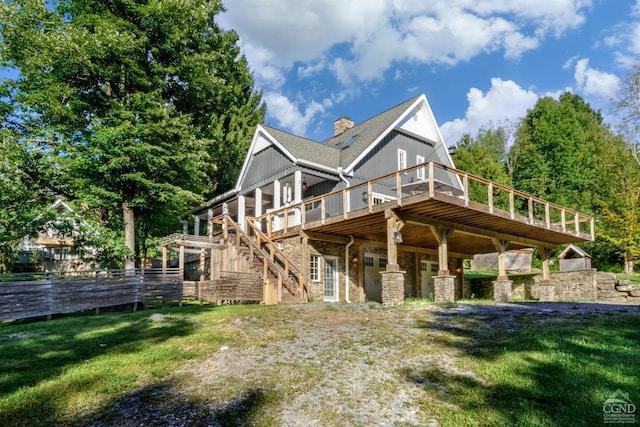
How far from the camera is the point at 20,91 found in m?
18.1

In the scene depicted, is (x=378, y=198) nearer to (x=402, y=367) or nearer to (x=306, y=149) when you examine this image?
(x=306, y=149)

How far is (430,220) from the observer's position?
1494cm

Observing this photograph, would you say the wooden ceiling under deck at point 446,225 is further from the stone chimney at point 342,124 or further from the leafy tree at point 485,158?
the leafy tree at point 485,158

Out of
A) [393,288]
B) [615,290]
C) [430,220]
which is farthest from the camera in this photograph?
[615,290]

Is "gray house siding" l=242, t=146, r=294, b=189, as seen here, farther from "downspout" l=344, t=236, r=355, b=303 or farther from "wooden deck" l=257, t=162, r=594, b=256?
"downspout" l=344, t=236, r=355, b=303

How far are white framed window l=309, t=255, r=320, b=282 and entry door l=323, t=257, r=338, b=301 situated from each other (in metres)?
0.36

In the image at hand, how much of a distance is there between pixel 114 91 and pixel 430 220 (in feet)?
48.7

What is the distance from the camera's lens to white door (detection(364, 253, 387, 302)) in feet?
63.4

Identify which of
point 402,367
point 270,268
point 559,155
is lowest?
point 402,367

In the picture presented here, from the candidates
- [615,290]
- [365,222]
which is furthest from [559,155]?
[365,222]

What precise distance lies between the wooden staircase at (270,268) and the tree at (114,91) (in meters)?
3.19

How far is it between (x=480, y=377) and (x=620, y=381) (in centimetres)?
159

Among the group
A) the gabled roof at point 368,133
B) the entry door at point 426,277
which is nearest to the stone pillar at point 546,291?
the entry door at point 426,277

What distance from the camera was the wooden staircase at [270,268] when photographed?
50.7 feet
